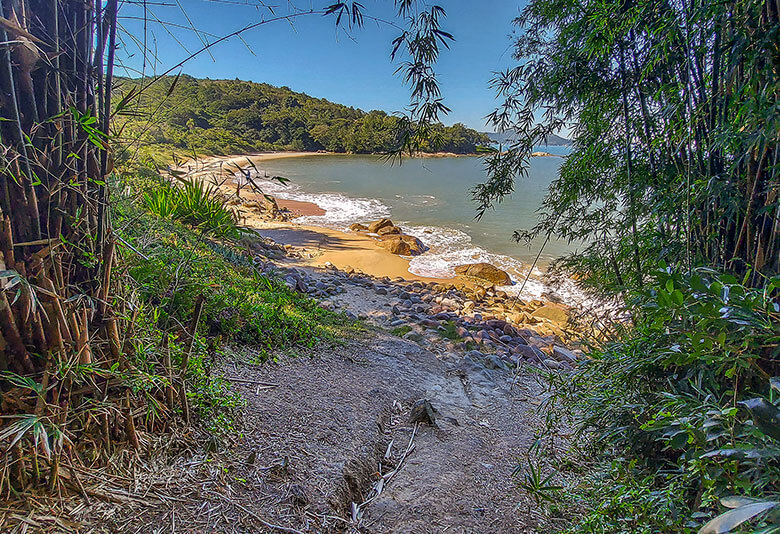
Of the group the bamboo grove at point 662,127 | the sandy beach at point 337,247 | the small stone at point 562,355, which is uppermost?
the bamboo grove at point 662,127

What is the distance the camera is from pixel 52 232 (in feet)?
3.18

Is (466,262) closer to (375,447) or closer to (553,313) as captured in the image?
(553,313)

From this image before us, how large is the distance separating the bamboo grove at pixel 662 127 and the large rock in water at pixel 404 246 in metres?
6.16

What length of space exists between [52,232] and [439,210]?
49.9 ft

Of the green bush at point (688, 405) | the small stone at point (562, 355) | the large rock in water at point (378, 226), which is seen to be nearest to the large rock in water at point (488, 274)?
the small stone at point (562, 355)

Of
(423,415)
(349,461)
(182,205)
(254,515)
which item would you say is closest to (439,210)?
(182,205)

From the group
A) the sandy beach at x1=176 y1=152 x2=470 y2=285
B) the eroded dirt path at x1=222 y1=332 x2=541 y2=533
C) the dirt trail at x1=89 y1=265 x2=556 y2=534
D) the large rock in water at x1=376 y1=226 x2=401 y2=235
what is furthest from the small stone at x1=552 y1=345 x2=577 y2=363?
the large rock in water at x1=376 y1=226 x2=401 y2=235

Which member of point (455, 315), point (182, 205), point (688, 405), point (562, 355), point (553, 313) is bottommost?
point (553, 313)

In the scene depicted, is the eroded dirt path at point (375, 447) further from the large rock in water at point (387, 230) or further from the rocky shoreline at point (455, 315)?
the large rock in water at point (387, 230)

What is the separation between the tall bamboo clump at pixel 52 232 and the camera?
86 cm

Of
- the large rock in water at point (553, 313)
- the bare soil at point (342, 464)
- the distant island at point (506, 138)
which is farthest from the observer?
the large rock in water at point (553, 313)

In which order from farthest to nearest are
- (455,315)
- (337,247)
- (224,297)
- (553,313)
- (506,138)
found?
(337,247), (553,313), (455,315), (506,138), (224,297)

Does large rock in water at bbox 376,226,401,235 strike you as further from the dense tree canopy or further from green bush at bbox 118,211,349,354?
the dense tree canopy

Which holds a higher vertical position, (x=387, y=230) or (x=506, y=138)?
(x=506, y=138)
